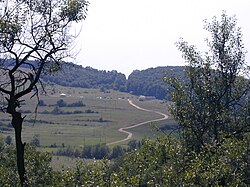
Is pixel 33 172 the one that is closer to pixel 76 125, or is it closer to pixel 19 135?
pixel 19 135

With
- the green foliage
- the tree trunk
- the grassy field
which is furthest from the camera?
the grassy field

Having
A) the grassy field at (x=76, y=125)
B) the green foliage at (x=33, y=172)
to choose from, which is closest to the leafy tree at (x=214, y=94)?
the green foliage at (x=33, y=172)

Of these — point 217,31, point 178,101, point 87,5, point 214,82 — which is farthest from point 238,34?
point 87,5

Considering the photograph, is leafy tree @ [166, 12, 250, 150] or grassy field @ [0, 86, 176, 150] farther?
grassy field @ [0, 86, 176, 150]

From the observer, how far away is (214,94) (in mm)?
21750

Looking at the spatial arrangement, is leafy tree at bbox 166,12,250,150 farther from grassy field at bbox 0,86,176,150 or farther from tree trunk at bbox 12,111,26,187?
grassy field at bbox 0,86,176,150

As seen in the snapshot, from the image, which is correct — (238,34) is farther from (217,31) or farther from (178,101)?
(178,101)

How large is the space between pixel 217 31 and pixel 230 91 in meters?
3.06

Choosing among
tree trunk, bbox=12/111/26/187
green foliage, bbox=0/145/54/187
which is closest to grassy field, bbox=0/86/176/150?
green foliage, bbox=0/145/54/187

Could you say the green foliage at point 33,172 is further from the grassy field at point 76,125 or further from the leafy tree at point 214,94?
the grassy field at point 76,125

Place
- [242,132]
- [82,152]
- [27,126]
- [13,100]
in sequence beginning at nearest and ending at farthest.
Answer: [13,100] < [242,132] < [82,152] < [27,126]

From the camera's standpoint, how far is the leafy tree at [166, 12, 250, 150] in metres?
21.3

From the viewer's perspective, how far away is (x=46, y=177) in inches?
882

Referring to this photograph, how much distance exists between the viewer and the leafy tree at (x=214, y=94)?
21266mm
